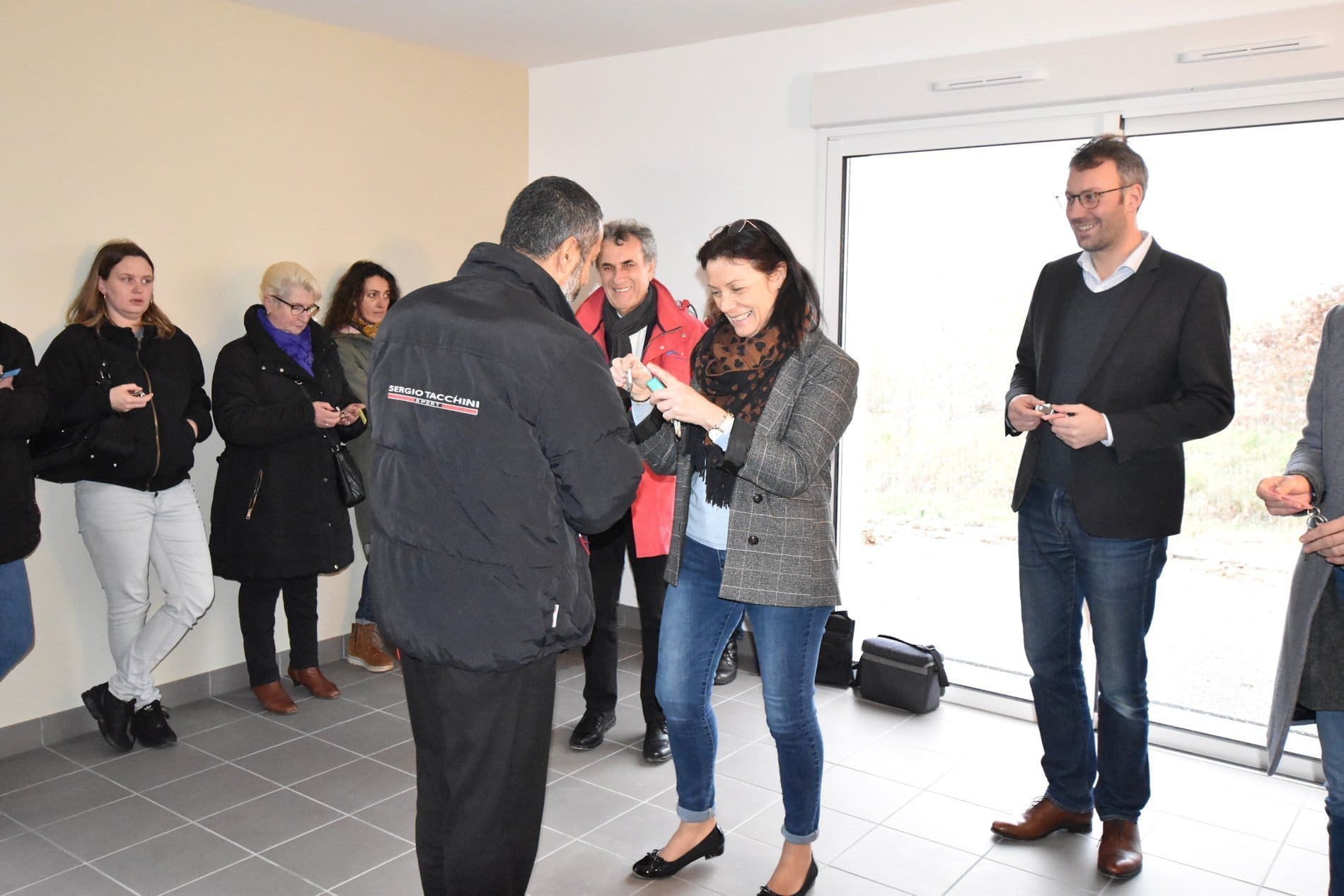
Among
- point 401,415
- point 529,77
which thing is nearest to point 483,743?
point 401,415

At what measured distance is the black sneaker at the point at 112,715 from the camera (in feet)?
11.9

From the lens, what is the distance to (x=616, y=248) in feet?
11.9

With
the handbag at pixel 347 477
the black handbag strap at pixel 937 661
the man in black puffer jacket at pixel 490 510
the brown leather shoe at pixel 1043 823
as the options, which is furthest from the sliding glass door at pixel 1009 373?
the man in black puffer jacket at pixel 490 510

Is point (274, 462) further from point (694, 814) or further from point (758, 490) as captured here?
point (758, 490)

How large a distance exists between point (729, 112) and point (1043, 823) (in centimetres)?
331

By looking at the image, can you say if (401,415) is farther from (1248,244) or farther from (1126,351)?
(1248,244)

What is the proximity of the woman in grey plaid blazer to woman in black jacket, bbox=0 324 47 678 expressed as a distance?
190cm

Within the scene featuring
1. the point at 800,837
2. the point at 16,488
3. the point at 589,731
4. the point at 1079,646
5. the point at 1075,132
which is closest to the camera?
the point at 800,837

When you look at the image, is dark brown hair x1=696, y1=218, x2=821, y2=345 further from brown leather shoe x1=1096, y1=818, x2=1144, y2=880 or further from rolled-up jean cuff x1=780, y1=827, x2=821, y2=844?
brown leather shoe x1=1096, y1=818, x2=1144, y2=880

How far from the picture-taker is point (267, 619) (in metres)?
4.14

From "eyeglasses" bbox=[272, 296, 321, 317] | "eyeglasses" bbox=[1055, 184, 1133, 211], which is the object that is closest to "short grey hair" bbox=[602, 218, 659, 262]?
"eyeglasses" bbox=[272, 296, 321, 317]

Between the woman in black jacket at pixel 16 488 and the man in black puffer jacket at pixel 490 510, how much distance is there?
1.67 metres

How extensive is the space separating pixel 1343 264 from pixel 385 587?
329 centimetres

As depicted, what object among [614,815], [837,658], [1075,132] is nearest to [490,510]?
[614,815]
